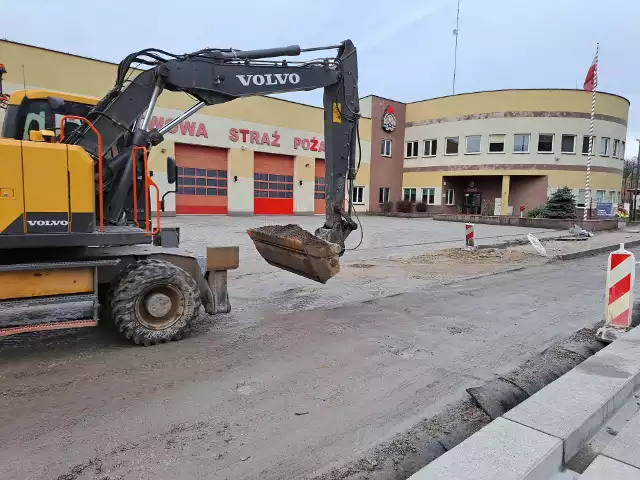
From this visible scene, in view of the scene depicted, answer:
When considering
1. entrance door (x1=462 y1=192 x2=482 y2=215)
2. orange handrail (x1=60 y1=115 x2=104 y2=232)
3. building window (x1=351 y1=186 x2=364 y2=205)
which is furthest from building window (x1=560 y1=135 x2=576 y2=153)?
orange handrail (x1=60 y1=115 x2=104 y2=232)

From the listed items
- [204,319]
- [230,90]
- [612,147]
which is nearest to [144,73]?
[230,90]

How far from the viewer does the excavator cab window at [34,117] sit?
5.37 metres

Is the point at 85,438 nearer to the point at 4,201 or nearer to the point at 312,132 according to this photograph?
the point at 4,201

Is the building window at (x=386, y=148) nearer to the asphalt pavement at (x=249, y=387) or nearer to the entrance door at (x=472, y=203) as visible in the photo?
the entrance door at (x=472, y=203)

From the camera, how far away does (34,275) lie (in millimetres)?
4621

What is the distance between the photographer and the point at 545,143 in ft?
114

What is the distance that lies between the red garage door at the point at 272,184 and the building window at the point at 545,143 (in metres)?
19.6

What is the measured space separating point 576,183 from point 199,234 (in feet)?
100

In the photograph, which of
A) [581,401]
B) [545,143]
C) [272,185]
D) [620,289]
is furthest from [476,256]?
[545,143]

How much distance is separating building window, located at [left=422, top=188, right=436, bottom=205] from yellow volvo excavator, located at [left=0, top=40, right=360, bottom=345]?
3355 centimetres

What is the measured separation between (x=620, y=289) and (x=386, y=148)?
3487 centimetres

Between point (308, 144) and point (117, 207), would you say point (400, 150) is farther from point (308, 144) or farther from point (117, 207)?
point (117, 207)

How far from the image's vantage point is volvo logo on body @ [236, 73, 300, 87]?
20.2 feet

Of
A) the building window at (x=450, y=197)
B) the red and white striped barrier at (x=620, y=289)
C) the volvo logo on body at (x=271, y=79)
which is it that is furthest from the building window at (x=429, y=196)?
the volvo logo on body at (x=271, y=79)
